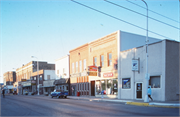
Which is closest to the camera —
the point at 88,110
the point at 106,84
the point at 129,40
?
the point at 88,110

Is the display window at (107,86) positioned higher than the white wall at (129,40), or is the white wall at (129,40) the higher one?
the white wall at (129,40)

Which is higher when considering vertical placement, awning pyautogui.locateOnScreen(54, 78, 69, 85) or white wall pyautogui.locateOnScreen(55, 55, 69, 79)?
white wall pyautogui.locateOnScreen(55, 55, 69, 79)

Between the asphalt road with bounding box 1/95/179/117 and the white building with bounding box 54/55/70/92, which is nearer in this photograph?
the asphalt road with bounding box 1/95/179/117

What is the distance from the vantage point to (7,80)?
114 meters

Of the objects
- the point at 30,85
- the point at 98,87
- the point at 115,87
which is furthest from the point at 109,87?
the point at 30,85

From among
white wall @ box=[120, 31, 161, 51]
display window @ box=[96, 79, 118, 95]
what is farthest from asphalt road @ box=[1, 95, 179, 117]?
white wall @ box=[120, 31, 161, 51]

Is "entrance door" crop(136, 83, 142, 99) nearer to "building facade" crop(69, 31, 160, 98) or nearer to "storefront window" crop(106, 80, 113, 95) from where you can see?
"building facade" crop(69, 31, 160, 98)

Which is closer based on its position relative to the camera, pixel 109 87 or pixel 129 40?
pixel 129 40

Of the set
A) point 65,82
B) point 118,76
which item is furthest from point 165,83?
point 65,82

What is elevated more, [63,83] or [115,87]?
[115,87]

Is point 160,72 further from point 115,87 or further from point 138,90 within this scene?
point 115,87

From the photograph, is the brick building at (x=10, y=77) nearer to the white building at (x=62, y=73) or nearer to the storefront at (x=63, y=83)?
the white building at (x=62, y=73)

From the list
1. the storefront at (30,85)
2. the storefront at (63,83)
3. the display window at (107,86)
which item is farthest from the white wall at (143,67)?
the storefront at (30,85)

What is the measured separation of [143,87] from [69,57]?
2199 centimetres
